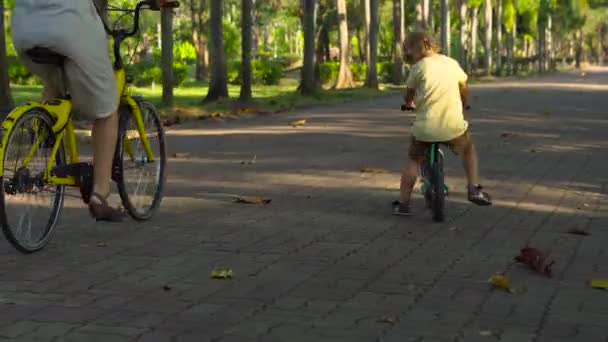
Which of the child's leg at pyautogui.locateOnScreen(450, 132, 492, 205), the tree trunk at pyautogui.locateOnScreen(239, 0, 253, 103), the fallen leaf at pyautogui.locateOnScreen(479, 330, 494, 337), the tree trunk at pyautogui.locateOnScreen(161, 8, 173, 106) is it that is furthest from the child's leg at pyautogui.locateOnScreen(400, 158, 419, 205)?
the tree trunk at pyautogui.locateOnScreen(239, 0, 253, 103)

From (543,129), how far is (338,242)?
11.2 metres

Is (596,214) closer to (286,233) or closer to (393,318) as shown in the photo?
(286,233)

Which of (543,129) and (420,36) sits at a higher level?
(420,36)

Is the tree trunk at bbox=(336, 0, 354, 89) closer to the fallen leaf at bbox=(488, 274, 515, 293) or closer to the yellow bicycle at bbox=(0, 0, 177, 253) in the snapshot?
the yellow bicycle at bbox=(0, 0, 177, 253)

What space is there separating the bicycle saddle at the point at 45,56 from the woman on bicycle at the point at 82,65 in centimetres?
3

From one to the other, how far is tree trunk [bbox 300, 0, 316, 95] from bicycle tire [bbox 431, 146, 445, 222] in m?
23.6

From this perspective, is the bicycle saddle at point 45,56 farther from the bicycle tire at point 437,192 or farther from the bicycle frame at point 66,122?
the bicycle tire at point 437,192

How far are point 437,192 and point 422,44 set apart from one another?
3.62ft

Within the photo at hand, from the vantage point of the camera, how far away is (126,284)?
18.5 ft

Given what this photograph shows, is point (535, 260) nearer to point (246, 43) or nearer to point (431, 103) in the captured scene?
point (431, 103)

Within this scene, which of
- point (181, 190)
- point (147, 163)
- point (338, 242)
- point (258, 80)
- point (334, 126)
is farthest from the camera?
point (258, 80)

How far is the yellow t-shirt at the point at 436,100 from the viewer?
8.14m

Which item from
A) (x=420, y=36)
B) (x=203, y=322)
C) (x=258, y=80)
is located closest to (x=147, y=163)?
(x=420, y=36)

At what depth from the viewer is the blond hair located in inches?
324
